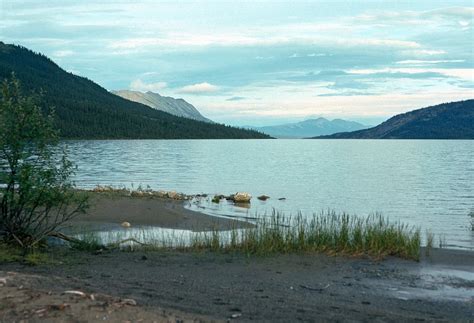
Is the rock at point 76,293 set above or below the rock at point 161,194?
above

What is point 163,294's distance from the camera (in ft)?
30.8

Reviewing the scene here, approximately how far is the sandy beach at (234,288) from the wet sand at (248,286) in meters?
0.02

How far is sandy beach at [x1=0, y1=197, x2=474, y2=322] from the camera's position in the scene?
7.82 metres

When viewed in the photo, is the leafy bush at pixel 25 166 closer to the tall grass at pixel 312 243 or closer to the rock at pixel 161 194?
the tall grass at pixel 312 243

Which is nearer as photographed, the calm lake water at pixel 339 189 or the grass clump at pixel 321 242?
the grass clump at pixel 321 242

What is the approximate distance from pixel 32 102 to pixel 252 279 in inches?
253

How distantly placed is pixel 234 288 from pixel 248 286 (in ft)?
1.38

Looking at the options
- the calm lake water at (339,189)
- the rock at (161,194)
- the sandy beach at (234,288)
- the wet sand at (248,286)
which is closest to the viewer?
the sandy beach at (234,288)

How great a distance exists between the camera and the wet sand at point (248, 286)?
813cm

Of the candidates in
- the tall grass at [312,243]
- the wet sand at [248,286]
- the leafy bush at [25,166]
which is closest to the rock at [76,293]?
the wet sand at [248,286]

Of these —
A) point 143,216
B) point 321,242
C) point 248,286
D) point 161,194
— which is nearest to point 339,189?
point 161,194

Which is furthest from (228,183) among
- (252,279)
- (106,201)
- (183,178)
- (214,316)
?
(214,316)

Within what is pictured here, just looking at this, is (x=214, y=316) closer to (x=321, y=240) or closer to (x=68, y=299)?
(x=68, y=299)

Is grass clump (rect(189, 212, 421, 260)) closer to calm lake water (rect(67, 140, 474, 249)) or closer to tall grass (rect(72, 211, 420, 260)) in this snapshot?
tall grass (rect(72, 211, 420, 260))
